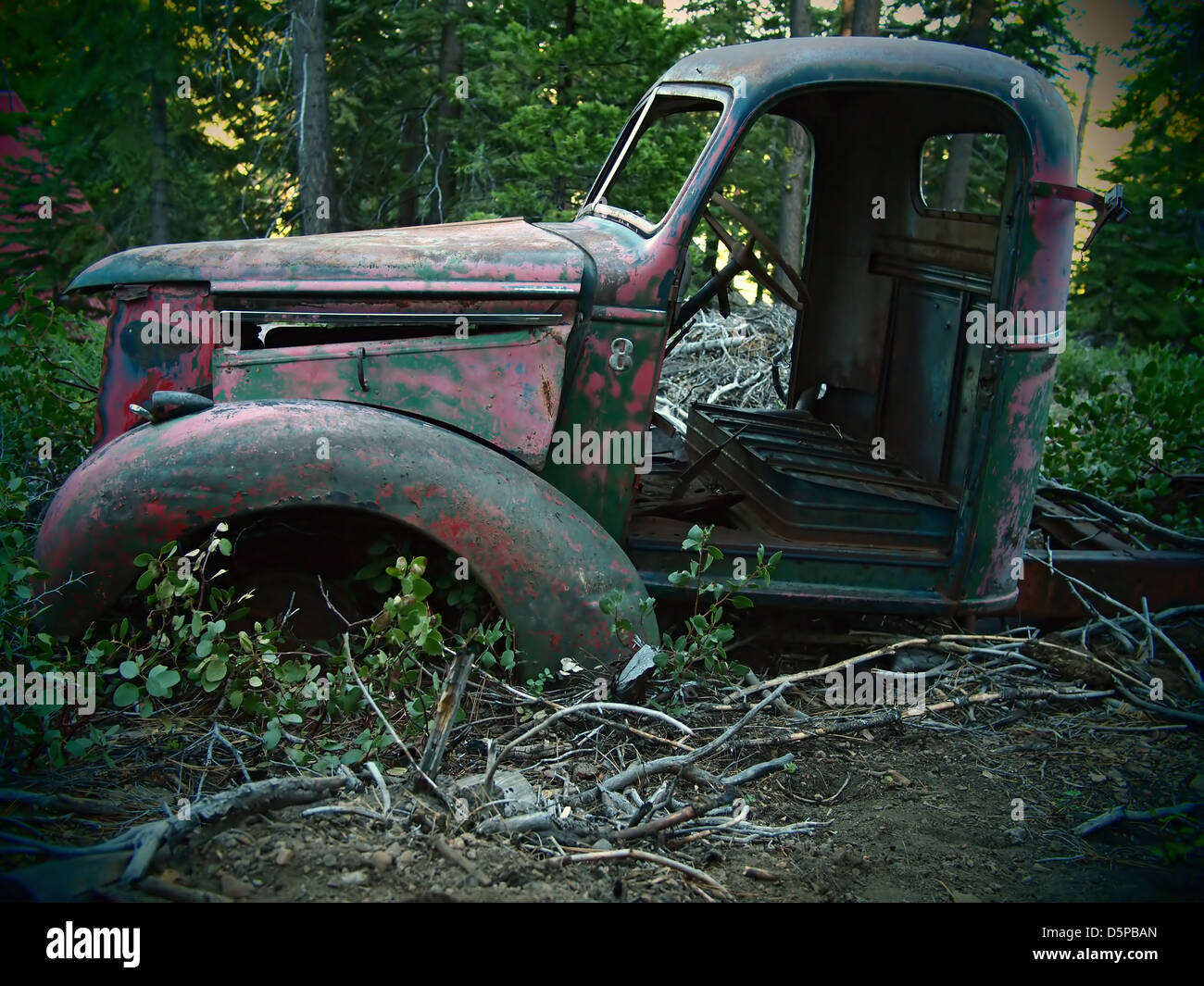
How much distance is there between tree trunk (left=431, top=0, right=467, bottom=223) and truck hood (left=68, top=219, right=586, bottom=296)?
29.7 ft

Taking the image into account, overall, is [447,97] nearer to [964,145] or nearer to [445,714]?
[964,145]

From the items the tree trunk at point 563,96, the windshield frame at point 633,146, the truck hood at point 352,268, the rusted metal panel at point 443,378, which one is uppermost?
the tree trunk at point 563,96

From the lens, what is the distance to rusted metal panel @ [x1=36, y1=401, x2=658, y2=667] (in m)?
2.75

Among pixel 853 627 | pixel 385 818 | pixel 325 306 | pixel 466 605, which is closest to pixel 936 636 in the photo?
pixel 853 627

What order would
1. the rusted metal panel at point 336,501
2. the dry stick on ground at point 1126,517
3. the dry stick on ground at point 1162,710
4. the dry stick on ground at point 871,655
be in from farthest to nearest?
the dry stick on ground at point 1126,517 → the dry stick on ground at point 1162,710 → the dry stick on ground at point 871,655 → the rusted metal panel at point 336,501

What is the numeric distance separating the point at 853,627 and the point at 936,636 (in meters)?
0.36

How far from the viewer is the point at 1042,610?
4.06 m

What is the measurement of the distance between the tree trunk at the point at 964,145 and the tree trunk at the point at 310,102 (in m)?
8.24

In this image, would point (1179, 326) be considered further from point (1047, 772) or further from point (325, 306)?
point (325, 306)

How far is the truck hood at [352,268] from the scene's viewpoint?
3.15m

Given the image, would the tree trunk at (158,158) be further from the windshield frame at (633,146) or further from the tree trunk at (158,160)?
the windshield frame at (633,146)

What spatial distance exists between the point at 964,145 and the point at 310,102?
978 cm

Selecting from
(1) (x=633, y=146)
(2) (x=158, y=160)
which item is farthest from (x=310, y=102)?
(1) (x=633, y=146)

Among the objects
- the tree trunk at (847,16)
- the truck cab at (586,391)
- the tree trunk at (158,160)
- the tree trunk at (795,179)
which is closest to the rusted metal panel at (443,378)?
the truck cab at (586,391)
